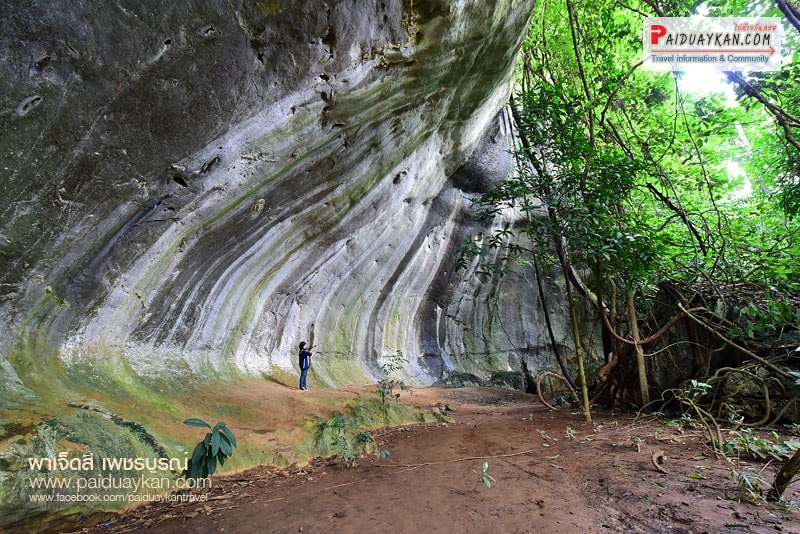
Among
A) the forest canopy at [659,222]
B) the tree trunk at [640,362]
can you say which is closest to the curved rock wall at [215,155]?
the forest canopy at [659,222]

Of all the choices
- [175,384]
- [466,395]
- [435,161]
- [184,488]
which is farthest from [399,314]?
[184,488]

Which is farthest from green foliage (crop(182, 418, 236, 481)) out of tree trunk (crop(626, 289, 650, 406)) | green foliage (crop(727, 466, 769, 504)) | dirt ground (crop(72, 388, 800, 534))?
tree trunk (crop(626, 289, 650, 406))

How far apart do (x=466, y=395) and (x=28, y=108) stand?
9.75 metres

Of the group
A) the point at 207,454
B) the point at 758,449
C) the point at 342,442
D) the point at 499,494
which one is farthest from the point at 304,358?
the point at 758,449

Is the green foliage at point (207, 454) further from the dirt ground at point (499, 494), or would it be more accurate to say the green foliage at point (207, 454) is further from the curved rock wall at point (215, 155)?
the curved rock wall at point (215, 155)

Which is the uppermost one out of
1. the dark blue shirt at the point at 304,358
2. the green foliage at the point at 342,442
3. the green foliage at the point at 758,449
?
the dark blue shirt at the point at 304,358

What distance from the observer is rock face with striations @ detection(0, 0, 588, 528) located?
3297mm

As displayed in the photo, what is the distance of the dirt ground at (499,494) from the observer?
8.29 ft

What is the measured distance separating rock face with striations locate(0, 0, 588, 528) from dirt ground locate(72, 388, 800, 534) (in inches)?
76.2

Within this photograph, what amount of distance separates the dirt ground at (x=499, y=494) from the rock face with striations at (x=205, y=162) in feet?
6.35

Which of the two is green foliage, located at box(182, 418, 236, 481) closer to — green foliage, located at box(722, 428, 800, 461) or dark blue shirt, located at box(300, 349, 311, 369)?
green foliage, located at box(722, 428, 800, 461)

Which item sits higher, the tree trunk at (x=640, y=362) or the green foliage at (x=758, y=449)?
the tree trunk at (x=640, y=362)

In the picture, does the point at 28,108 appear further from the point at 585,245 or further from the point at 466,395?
the point at 466,395

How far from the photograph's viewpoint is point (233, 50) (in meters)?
3.98
